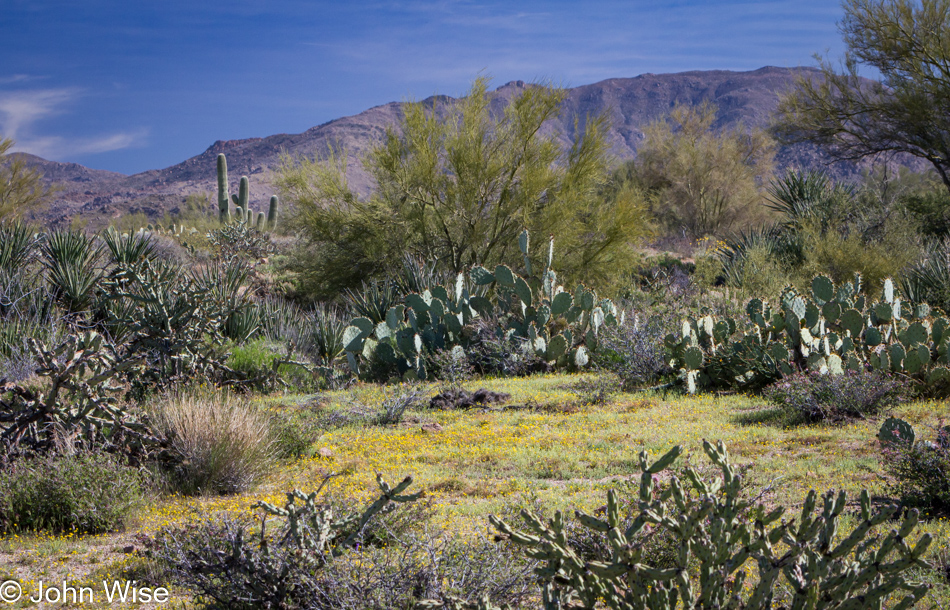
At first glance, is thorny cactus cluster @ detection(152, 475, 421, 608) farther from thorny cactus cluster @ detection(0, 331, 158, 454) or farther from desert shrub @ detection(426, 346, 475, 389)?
A: desert shrub @ detection(426, 346, 475, 389)

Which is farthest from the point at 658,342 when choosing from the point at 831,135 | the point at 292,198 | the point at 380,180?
the point at 831,135

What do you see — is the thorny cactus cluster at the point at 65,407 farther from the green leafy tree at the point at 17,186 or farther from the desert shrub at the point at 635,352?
the green leafy tree at the point at 17,186

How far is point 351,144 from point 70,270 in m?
99.7

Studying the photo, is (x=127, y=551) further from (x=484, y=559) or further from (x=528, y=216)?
(x=528, y=216)

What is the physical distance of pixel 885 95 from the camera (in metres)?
21.6

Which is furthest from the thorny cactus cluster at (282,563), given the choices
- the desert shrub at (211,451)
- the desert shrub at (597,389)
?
the desert shrub at (597,389)

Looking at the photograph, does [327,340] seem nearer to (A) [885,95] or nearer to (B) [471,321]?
(B) [471,321]

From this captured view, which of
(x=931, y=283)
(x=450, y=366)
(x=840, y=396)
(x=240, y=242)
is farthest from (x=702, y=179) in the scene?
(x=840, y=396)

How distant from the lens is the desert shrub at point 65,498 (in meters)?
4.71

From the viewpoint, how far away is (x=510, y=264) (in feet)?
57.4

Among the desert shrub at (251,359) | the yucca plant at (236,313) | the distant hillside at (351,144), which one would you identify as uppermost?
the distant hillside at (351,144)

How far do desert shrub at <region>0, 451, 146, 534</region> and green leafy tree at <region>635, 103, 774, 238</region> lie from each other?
29.7 metres

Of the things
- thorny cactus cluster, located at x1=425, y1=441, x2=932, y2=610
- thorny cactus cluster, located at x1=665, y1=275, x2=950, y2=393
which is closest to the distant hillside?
thorny cactus cluster, located at x1=665, y1=275, x2=950, y2=393

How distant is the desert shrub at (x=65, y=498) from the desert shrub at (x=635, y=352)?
629 centimetres
